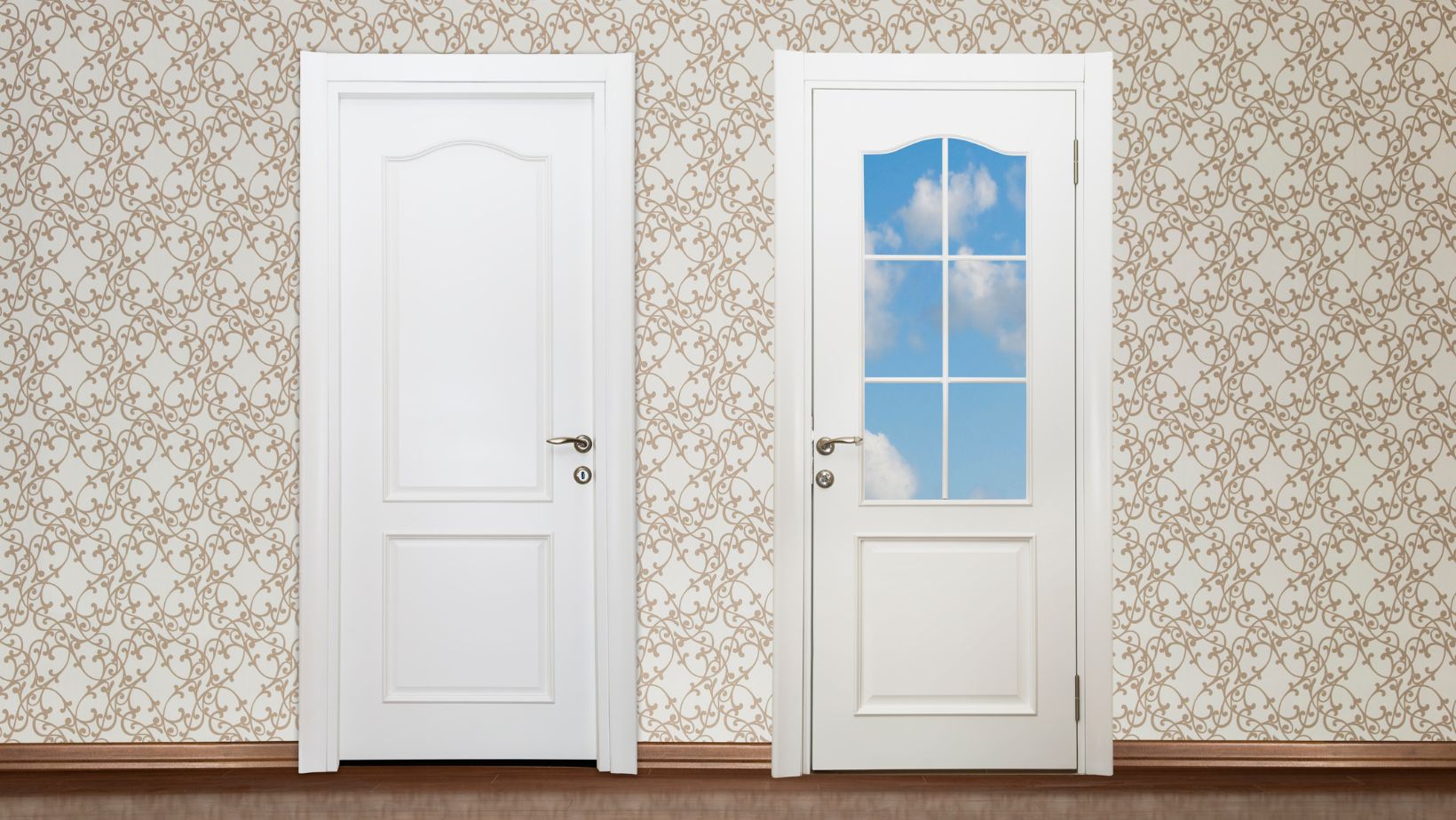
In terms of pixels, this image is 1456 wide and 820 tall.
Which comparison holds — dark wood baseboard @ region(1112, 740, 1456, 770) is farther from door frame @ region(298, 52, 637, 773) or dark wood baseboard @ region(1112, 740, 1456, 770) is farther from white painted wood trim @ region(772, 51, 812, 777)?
door frame @ region(298, 52, 637, 773)

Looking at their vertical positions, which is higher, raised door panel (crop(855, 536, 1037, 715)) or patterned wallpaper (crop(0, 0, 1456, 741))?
patterned wallpaper (crop(0, 0, 1456, 741))

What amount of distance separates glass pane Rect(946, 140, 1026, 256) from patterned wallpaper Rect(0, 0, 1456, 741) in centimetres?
28

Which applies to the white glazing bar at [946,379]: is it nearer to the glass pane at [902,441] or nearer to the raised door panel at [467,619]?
the glass pane at [902,441]

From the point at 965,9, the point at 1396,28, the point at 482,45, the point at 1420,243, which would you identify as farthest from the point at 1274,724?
the point at 482,45

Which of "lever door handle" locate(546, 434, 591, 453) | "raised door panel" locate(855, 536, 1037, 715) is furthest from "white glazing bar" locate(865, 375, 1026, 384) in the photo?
"lever door handle" locate(546, 434, 591, 453)

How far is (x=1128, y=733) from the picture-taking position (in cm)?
238

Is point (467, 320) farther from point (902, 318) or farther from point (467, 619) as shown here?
point (902, 318)

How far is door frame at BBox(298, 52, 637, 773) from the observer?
234cm

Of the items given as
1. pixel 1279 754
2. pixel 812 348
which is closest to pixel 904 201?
pixel 812 348

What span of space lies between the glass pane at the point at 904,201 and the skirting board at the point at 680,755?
1417mm

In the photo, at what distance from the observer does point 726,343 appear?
2.37 metres

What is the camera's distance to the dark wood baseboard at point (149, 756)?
7.77ft

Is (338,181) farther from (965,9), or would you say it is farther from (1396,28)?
(1396,28)

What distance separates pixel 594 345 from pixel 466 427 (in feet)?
1.35
